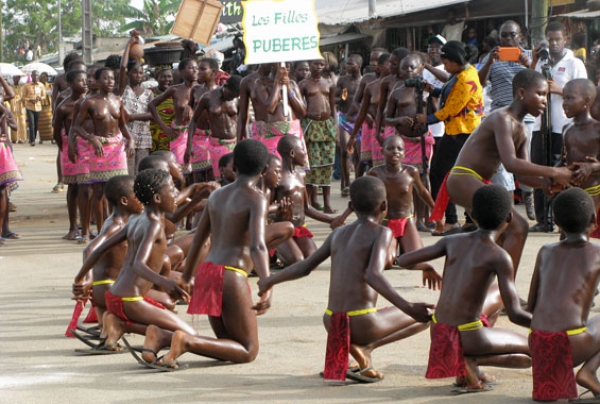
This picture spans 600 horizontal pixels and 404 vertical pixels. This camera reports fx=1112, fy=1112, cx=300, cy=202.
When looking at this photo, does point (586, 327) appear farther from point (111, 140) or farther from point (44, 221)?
point (44, 221)

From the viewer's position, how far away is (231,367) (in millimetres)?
6355

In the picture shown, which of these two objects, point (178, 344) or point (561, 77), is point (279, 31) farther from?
point (178, 344)

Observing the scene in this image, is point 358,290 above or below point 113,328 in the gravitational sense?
above

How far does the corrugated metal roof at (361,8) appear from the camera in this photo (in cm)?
1892

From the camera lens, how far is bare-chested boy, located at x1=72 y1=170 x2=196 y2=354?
21.3ft

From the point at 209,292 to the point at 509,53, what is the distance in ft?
19.8

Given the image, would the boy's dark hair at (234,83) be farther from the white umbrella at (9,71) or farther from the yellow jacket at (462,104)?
the white umbrella at (9,71)

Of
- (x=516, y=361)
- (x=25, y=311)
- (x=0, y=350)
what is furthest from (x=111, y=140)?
(x=516, y=361)

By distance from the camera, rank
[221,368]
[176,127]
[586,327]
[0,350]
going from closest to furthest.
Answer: [586,327] → [221,368] → [0,350] → [176,127]

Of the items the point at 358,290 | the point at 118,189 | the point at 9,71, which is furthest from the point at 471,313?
the point at 9,71

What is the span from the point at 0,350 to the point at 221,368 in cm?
161

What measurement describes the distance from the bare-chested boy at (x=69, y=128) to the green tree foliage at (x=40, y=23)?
6099 centimetres

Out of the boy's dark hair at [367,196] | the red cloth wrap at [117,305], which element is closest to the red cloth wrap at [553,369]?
the boy's dark hair at [367,196]

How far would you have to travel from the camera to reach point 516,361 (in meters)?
5.63
